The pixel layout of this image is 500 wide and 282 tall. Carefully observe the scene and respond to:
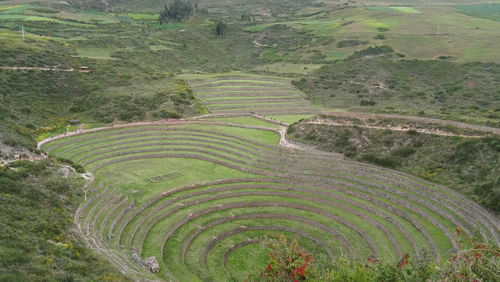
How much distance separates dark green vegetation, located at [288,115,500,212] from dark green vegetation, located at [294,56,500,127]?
64.6 feet

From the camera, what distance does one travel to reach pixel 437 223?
2975cm

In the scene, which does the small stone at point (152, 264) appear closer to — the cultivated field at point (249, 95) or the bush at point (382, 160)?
the bush at point (382, 160)

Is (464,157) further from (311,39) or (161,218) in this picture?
(311,39)

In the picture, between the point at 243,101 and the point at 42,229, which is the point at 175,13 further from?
the point at 42,229

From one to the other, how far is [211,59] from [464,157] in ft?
266

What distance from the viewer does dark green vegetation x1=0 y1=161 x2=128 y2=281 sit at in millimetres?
17469

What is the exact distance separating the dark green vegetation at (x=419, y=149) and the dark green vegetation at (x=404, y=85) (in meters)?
19.7

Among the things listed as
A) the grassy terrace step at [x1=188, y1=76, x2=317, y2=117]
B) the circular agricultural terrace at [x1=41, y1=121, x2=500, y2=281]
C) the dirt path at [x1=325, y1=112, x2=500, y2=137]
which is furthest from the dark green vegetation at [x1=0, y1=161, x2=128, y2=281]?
the grassy terrace step at [x1=188, y1=76, x2=317, y2=117]

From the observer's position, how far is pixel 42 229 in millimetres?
23219

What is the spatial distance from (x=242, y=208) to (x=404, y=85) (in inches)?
2222

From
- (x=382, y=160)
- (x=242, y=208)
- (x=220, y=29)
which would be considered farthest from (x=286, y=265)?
(x=220, y=29)

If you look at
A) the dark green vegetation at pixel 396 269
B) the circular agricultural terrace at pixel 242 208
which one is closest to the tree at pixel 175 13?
the circular agricultural terrace at pixel 242 208

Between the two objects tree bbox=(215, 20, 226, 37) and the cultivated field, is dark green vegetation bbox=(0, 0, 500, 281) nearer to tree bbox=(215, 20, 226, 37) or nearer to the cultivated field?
the cultivated field

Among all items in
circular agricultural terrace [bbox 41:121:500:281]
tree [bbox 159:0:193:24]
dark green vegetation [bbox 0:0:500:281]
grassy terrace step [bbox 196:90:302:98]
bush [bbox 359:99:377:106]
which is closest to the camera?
circular agricultural terrace [bbox 41:121:500:281]
